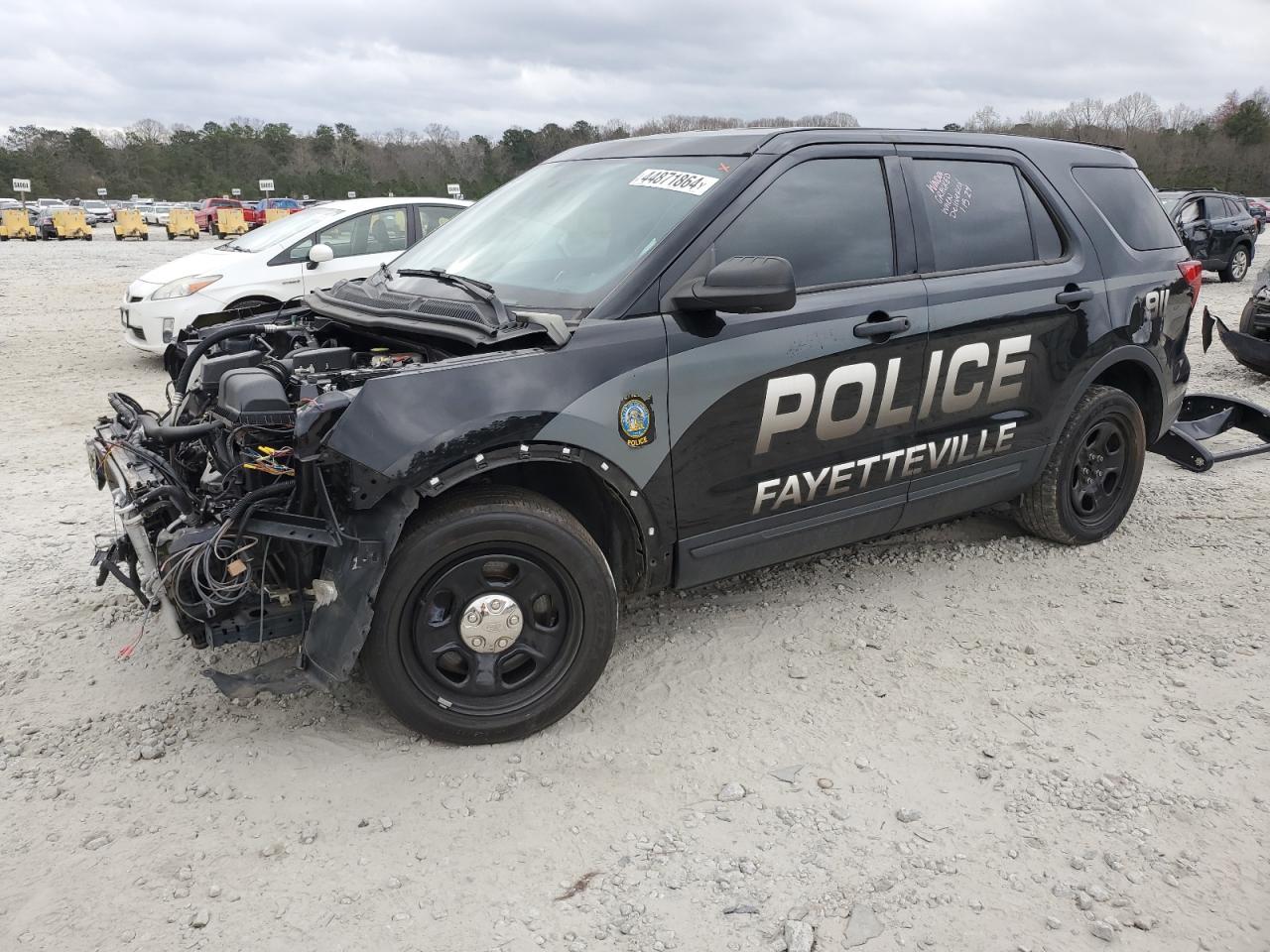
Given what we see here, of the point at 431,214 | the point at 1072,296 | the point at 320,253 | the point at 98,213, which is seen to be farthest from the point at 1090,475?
Answer: the point at 98,213

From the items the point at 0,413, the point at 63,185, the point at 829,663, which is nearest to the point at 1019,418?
the point at 829,663

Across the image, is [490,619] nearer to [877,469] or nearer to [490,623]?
[490,623]

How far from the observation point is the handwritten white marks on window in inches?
157

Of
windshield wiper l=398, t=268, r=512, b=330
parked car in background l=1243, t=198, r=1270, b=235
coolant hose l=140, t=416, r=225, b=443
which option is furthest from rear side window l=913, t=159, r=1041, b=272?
parked car in background l=1243, t=198, r=1270, b=235

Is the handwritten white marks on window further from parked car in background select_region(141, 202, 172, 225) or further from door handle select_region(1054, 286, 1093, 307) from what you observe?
parked car in background select_region(141, 202, 172, 225)

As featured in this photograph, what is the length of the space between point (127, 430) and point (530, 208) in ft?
6.09

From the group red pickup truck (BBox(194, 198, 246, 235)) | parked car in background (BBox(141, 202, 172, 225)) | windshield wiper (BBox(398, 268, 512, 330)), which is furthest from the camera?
parked car in background (BBox(141, 202, 172, 225))

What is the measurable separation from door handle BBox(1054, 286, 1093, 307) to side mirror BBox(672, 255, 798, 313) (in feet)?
5.95

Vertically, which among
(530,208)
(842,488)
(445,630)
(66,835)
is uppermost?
(530,208)

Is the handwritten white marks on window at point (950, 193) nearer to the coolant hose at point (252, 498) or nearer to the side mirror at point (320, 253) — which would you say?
the coolant hose at point (252, 498)

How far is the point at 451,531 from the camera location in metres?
2.94

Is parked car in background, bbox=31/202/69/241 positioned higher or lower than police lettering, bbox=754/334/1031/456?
higher

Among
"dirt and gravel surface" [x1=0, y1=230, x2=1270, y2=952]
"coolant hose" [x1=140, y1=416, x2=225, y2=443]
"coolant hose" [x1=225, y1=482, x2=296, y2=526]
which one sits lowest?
"dirt and gravel surface" [x1=0, y1=230, x2=1270, y2=952]

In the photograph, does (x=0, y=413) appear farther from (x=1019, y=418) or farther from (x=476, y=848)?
(x=1019, y=418)
